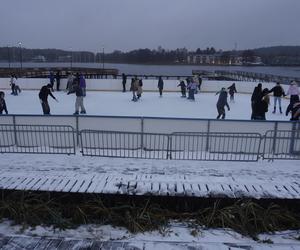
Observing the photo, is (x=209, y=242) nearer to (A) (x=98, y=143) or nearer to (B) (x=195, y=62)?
(A) (x=98, y=143)

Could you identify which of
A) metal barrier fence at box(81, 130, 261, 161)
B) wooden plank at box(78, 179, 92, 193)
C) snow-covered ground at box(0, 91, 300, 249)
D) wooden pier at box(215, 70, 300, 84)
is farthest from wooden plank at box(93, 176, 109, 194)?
wooden pier at box(215, 70, 300, 84)

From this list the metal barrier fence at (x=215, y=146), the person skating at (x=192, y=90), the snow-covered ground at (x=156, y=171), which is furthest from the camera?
the person skating at (x=192, y=90)

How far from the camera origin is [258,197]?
459 centimetres

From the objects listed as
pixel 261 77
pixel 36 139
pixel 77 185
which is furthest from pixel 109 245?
pixel 261 77

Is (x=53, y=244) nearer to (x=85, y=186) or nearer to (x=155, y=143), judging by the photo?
(x=85, y=186)

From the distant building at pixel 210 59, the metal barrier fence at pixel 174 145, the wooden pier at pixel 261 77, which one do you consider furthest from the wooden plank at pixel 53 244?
the distant building at pixel 210 59

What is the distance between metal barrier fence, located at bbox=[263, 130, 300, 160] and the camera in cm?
749

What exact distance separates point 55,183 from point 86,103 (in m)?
12.6

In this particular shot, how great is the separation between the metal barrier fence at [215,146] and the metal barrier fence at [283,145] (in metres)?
0.26

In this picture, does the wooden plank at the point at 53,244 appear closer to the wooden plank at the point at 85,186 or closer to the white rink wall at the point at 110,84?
the wooden plank at the point at 85,186

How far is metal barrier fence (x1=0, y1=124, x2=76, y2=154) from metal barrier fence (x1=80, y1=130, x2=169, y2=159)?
0.38m

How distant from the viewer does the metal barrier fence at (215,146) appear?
749 cm

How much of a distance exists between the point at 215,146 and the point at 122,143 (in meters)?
2.10

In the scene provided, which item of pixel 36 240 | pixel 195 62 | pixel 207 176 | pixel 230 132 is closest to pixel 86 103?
pixel 230 132
